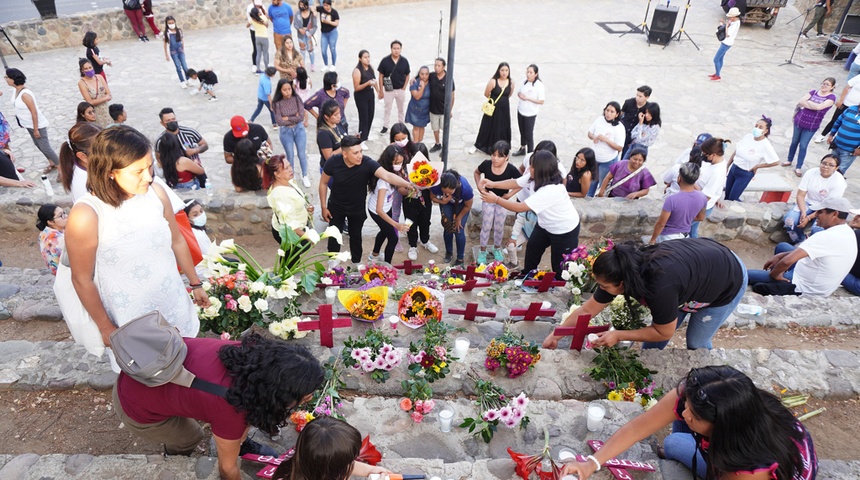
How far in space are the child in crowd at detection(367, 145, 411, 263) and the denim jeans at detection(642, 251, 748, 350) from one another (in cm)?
301

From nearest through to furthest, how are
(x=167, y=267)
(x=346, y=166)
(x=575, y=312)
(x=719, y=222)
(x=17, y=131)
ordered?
(x=167, y=267)
(x=575, y=312)
(x=346, y=166)
(x=719, y=222)
(x=17, y=131)

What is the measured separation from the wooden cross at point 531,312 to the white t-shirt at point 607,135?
3549mm

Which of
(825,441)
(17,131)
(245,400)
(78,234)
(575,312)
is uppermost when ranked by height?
(78,234)

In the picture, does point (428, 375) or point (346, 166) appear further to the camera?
point (346, 166)

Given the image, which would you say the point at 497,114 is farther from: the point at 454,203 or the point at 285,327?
the point at 285,327

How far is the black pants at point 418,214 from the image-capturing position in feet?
20.8

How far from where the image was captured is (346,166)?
18.4 feet

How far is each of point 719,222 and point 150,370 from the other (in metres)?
6.94

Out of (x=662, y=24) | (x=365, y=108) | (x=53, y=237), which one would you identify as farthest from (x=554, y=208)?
(x=662, y=24)

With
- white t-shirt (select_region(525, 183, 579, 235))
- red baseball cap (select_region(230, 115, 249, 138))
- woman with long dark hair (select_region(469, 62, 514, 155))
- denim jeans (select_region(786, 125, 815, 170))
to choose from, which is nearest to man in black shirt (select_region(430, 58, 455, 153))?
woman with long dark hair (select_region(469, 62, 514, 155))

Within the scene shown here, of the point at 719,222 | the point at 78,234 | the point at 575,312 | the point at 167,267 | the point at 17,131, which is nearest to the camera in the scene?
the point at 78,234

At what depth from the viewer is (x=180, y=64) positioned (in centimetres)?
1103

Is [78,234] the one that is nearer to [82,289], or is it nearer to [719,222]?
[82,289]

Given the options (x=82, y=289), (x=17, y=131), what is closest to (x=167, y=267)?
(x=82, y=289)
